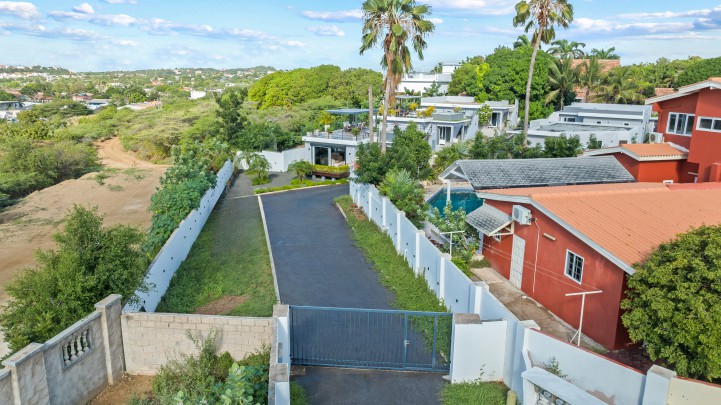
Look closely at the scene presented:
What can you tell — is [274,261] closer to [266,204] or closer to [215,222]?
[215,222]

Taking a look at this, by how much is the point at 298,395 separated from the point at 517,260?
8.86 m

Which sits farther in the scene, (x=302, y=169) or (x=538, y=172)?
(x=302, y=169)

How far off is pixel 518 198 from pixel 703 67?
182 ft

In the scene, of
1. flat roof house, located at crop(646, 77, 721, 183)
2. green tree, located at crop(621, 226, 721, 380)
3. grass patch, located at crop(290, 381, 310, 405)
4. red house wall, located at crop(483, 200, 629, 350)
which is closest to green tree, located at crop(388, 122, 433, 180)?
A: red house wall, located at crop(483, 200, 629, 350)

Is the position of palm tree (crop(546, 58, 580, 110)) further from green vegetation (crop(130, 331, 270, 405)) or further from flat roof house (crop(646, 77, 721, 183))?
green vegetation (crop(130, 331, 270, 405))

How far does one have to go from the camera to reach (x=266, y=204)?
94.1ft

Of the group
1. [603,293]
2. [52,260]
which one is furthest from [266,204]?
[603,293]

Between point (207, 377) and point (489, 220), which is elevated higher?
point (489, 220)

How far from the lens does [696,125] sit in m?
22.1

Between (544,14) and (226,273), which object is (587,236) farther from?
(544,14)

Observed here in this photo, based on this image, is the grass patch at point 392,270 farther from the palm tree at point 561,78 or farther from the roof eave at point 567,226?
the palm tree at point 561,78

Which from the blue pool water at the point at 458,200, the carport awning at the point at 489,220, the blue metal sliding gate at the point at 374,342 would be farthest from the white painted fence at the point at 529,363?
the blue pool water at the point at 458,200

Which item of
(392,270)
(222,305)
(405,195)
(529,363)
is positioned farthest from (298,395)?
(405,195)

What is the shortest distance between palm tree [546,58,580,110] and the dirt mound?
45.9 metres
